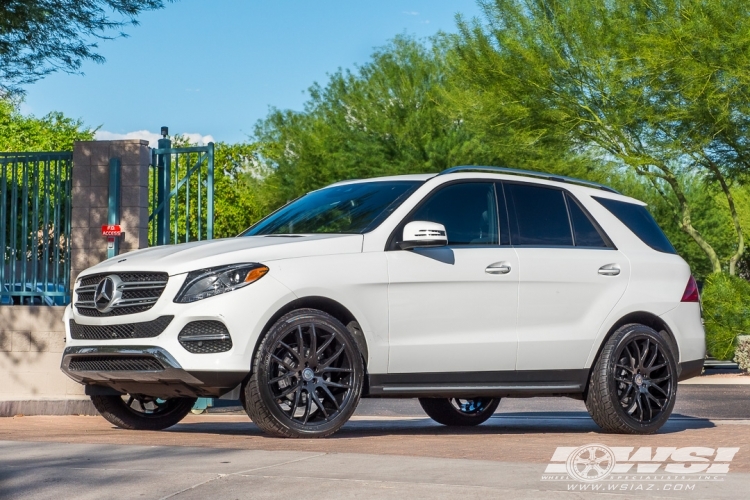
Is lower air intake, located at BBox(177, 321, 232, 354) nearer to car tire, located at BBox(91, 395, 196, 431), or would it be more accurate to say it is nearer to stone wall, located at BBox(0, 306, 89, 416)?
car tire, located at BBox(91, 395, 196, 431)

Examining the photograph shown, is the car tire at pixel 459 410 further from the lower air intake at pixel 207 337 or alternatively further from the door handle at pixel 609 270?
the lower air intake at pixel 207 337

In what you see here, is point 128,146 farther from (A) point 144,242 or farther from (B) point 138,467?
(B) point 138,467

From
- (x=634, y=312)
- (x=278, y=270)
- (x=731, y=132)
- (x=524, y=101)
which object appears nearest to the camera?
(x=278, y=270)

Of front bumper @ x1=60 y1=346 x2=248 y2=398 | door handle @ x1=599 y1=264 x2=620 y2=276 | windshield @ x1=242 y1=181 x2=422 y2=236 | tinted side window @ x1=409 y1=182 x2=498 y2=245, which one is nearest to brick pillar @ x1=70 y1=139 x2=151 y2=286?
windshield @ x1=242 y1=181 x2=422 y2=236

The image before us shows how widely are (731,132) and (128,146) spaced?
16.7m

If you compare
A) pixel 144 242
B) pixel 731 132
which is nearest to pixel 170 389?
pixel 144 242

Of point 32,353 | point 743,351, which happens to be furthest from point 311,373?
point 743,351

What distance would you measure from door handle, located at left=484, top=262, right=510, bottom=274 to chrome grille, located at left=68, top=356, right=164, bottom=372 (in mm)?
2487

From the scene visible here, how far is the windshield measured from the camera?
9.04m

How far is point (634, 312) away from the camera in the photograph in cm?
991

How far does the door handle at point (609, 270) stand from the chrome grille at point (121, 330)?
346 centimetres

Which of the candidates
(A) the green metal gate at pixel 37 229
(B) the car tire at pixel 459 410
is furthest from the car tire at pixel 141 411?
(A) the green metal gate at pixel 37 229

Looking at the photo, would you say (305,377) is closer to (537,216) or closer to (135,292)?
(135,292)

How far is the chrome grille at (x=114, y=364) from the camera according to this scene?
27.0 ft
